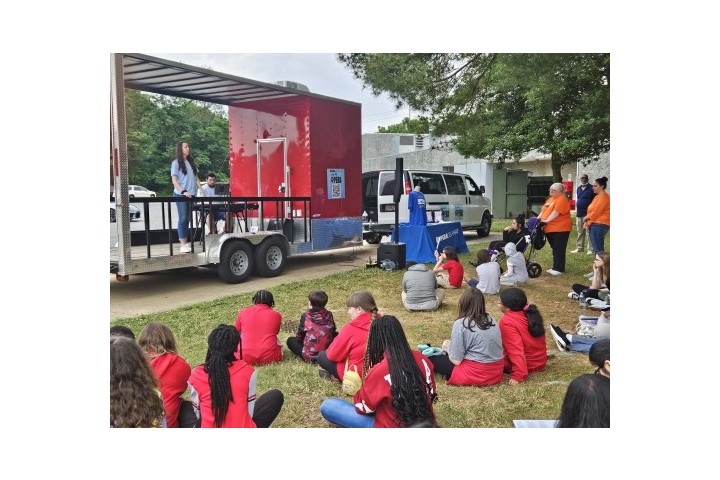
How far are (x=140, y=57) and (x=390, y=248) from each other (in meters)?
2.32

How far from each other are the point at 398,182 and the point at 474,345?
1881 millimetres

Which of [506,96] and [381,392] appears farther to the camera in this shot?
[506,96]

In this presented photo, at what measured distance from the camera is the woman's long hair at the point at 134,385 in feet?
9.04

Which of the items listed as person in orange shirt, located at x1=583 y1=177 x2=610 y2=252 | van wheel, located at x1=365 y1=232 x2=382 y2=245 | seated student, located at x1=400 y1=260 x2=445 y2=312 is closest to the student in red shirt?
seated student, located at x1=400 y1=260 x2=445 y2=312

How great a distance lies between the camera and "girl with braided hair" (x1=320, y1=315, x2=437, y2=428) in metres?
2.66

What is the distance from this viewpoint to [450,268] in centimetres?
480

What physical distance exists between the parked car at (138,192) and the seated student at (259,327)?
3.91 feet

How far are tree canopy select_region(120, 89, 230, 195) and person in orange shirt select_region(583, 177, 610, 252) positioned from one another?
3.22 metres

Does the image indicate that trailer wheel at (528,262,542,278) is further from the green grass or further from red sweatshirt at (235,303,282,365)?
red sweatshirt at (235,303,282,365)

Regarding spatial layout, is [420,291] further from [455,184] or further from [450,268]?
[455,184]

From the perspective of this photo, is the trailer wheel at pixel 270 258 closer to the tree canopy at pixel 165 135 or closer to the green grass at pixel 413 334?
the green grass at pixel 413 334

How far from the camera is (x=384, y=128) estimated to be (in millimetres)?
4770

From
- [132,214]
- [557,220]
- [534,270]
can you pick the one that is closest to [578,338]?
[534,270]

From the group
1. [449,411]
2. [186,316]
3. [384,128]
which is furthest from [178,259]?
[449,411]
